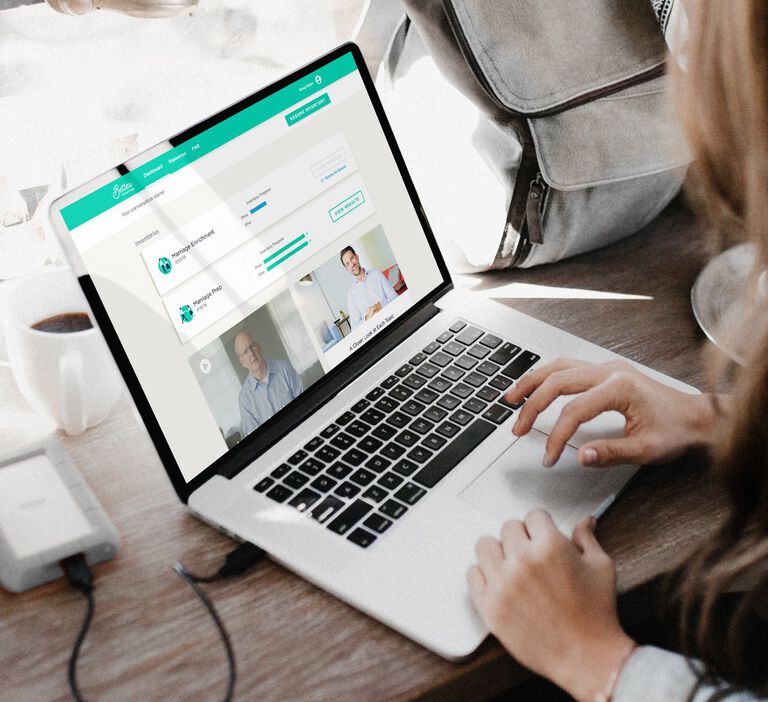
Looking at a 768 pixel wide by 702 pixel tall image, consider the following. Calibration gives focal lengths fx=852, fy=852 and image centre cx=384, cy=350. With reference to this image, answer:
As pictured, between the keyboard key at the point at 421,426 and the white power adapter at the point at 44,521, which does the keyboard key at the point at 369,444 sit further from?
the white power adapter at the point at 44,521

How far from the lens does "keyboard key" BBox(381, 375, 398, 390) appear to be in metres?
0.77

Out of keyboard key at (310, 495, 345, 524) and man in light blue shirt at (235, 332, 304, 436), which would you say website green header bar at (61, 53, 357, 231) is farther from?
keyboard key at (310, 495, 345, 524)

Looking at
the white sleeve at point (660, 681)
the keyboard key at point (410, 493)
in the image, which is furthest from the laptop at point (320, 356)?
the white sleeve at point (660, 681)

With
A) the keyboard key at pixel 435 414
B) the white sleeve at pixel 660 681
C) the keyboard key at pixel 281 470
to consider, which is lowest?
the white sleeve at pixel 660 681

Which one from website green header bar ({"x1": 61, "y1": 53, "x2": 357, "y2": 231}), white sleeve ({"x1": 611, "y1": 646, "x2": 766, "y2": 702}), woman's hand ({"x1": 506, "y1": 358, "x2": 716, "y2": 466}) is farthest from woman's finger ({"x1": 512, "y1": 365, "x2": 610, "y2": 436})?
website green header bar ({"x1": 61, "y1": 53, "x2": 357, "y2": 231})

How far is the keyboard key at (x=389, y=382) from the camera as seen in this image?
0.77 m

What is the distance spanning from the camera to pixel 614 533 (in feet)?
2.13

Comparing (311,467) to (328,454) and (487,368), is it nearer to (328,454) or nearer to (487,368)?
(328,454)

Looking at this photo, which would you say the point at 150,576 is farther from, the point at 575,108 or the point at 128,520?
the point at 575,108

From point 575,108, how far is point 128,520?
1.91 feet

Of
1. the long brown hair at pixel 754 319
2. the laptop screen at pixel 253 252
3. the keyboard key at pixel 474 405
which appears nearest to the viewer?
the long brown hair at pixel 754 319

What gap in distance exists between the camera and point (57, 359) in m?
0.72

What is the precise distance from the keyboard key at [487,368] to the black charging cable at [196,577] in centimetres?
27

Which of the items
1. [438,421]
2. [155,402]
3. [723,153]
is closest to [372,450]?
[438,421]
